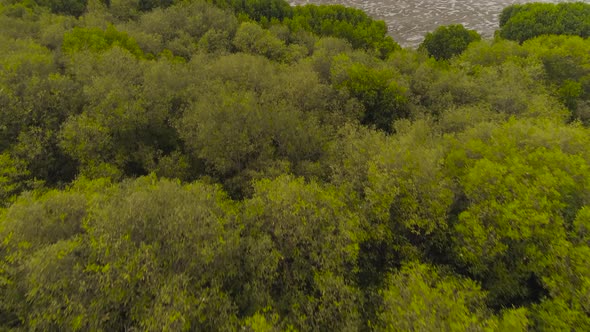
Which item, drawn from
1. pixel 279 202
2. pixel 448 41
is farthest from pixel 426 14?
pixel 279 202

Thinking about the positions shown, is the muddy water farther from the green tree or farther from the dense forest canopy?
the dense forest canopy

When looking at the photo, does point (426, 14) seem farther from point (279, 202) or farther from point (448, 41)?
point (279, 202)

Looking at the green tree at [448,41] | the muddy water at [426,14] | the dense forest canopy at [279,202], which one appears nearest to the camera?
the dense forest canopy at [279,202]

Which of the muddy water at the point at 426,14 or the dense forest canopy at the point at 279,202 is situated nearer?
Result: the dense forest canopy at the point at 279,202

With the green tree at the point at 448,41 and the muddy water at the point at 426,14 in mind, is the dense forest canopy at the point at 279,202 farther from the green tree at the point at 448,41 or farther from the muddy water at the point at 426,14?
the muddy water at the point at 426,14

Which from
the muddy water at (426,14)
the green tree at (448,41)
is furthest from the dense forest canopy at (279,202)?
the muddy water at (426,14)

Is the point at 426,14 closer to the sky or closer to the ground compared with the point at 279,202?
closer to the ground
